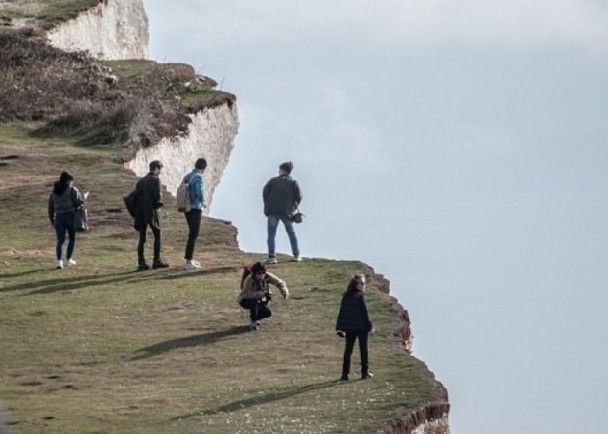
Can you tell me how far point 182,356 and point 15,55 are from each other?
115ft

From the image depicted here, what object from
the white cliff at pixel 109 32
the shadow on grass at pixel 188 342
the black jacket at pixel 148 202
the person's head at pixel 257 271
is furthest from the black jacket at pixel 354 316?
the white cliff at pixel 109 32

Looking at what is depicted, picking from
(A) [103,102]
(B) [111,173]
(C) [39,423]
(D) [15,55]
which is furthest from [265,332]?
(D) [15,55]

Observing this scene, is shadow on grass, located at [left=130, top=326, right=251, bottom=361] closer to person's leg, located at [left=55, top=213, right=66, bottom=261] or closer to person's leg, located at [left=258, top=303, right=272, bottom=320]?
person's leg, located at [left=258, top=303, right=272, bottom=320]

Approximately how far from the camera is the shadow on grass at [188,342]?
30.5 metres

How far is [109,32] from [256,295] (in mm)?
46998

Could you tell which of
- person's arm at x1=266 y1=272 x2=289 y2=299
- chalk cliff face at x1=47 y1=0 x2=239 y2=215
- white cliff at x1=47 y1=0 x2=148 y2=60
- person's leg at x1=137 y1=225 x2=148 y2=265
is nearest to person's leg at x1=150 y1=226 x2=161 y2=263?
person's leg at x1=137 y1=225 x2=148 y2=265

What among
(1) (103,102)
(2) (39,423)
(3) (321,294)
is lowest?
(2) (39,423)

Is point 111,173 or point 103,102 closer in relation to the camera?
point 111,173

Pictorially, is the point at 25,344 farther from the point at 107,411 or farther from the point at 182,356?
the point at 107,411

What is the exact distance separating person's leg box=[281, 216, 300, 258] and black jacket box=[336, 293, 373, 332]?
9919 mm

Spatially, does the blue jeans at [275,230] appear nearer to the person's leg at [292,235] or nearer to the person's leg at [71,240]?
the person's leg at [292,235]

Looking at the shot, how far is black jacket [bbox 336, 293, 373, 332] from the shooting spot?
28016 millimetres

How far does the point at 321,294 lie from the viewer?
35.0 m

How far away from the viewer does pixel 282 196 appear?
3800 centimetres
